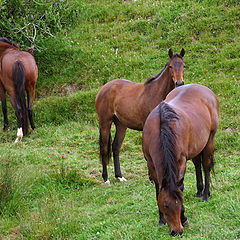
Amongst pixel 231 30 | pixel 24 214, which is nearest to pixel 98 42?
pixel 231 30

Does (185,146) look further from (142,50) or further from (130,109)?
(142,50)

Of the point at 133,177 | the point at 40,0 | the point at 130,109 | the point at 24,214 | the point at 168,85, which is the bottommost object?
the point at 133,177

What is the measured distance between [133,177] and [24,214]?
2.56 m

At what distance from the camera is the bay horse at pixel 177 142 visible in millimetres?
4059

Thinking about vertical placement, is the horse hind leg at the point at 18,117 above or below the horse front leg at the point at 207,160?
below

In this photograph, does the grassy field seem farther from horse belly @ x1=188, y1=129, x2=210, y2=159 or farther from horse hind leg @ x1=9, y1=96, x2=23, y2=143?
horse belly @ x1=188, y1=129, x2=210, y2=159

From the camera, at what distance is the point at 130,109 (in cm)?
754

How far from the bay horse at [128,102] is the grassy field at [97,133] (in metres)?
0.62

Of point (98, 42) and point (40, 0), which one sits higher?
point (40, 0)

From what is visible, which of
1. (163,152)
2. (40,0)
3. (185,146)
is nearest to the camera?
(163,152)

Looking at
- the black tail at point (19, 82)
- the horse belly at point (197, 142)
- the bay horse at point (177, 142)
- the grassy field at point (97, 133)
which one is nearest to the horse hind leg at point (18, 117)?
the black tail at point (19, 82)

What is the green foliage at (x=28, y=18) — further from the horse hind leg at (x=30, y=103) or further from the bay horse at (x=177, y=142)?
the bay horse at (x=177, y=142)

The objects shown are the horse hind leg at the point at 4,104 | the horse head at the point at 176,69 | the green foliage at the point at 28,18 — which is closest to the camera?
the horse head at the point at 176,69

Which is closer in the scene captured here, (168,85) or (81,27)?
(168,85)
